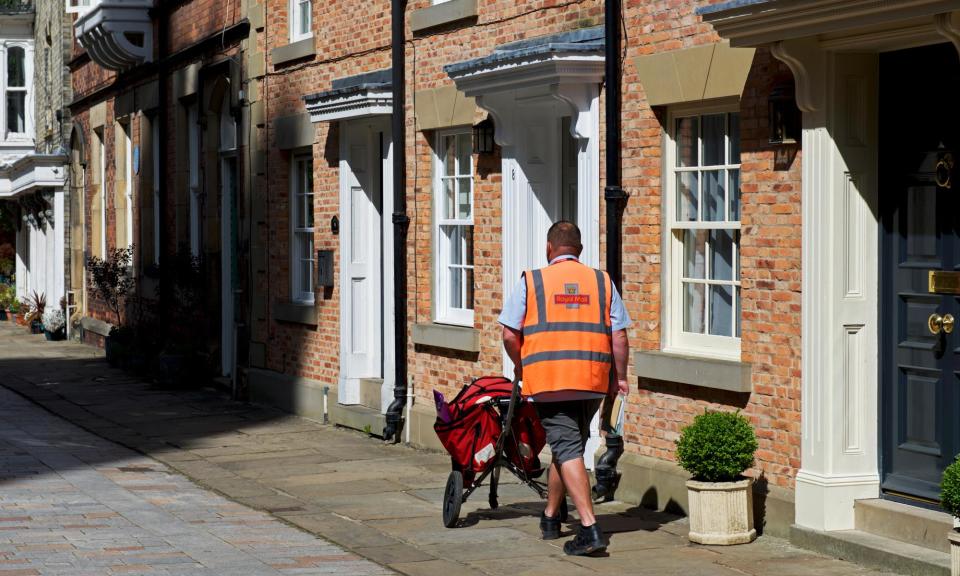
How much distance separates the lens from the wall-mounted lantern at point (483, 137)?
1263 centimetres

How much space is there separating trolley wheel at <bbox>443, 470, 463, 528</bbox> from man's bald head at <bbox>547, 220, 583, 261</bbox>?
1.60m

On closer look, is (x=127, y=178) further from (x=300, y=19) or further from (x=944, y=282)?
(x=944, y=282)

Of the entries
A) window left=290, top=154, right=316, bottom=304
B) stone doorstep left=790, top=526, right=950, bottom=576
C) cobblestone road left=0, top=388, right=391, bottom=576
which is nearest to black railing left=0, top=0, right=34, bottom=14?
window left=290, top=154, right=316, bottom=304

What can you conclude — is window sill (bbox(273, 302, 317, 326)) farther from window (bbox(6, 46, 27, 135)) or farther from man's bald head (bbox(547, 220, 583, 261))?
window (bbox(6, 46, 27, 135))

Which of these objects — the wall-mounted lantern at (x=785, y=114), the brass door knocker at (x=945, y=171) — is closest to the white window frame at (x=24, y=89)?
the wall-mounted lantern at (x=785, y=114)

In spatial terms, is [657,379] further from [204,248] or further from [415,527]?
[204,248]

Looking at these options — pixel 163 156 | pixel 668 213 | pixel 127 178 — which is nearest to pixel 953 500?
pixel 668 213

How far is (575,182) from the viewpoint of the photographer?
40.3 ft

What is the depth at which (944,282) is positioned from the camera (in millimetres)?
8461

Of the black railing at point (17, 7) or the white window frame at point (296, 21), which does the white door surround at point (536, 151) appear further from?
the black railing at point (17, 7)

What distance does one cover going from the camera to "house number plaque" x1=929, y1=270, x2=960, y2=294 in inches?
330

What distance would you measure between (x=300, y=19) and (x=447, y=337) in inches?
196

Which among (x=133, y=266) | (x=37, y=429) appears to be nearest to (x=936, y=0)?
(x=37, y=429)

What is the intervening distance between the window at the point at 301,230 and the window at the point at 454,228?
325cm
